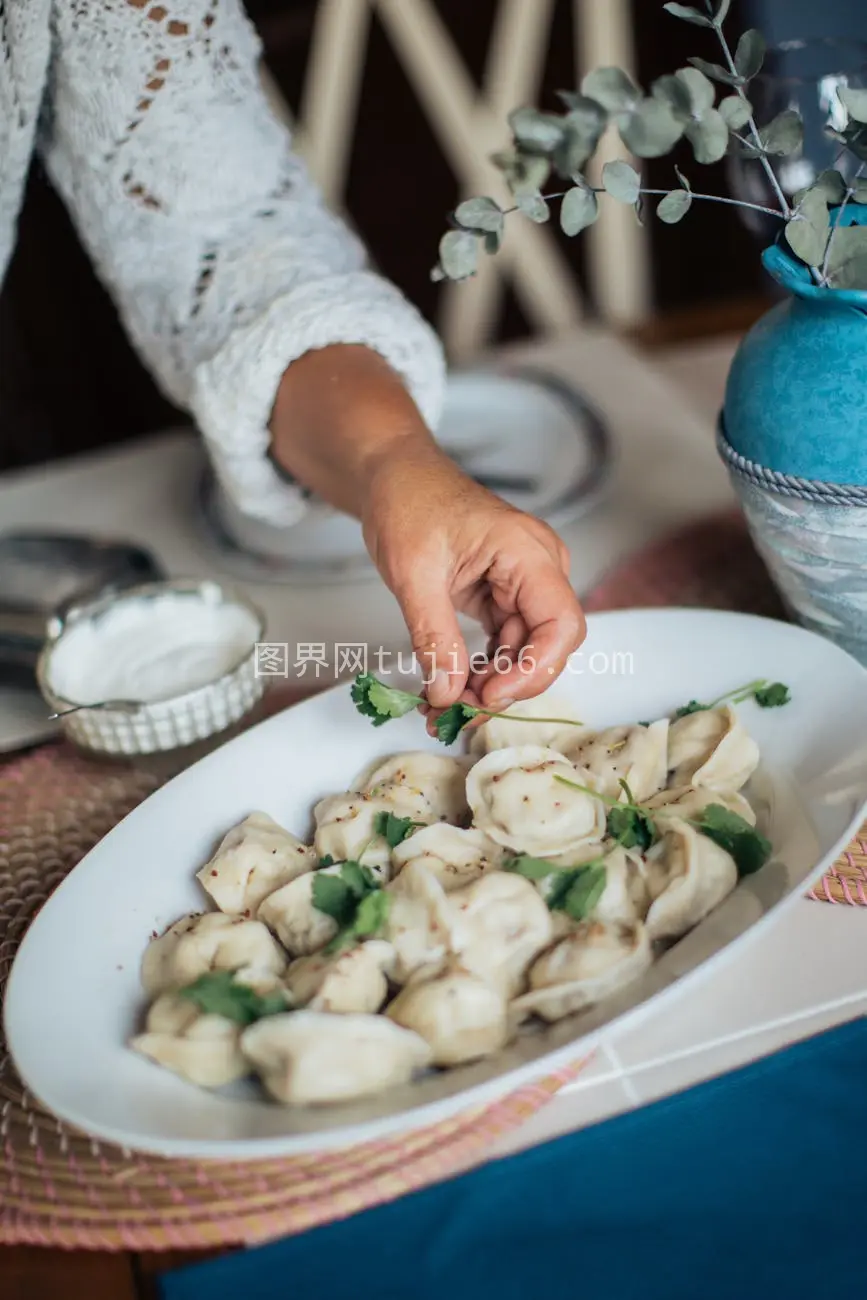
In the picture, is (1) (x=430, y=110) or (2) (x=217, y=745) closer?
(2) (x=217, y=745)

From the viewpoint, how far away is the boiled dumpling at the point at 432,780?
796 mm

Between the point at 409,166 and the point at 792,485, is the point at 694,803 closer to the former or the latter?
the point at 792,485

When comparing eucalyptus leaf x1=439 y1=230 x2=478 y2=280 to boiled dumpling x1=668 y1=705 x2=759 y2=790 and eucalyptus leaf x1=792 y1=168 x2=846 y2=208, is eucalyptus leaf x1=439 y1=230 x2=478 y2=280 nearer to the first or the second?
eucalyptus leaf x1=792 y1=168 x2=846 y2=208

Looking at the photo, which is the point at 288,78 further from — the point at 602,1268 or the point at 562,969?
the point at 602,1268

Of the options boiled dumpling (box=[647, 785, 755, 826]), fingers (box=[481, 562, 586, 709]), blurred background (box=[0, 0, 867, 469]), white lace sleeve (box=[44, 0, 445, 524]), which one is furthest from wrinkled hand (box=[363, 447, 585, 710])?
blurred background (box=[0, 0, 867, 469])

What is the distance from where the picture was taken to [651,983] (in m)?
0.62

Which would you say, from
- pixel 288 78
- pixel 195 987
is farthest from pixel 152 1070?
pixel 288 78

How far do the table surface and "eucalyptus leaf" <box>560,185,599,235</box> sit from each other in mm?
423

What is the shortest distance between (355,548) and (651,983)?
2.14 feet

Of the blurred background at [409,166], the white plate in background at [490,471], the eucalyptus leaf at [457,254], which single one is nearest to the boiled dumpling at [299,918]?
the eucalyptus leaf at [457,254]

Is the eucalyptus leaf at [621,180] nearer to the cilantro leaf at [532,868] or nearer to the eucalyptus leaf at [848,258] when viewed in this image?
the eucalyptus leaf at [848,258]

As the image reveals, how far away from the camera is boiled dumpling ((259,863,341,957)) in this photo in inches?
27.3

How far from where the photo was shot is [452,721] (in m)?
0.78

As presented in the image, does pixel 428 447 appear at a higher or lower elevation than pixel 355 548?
higher
